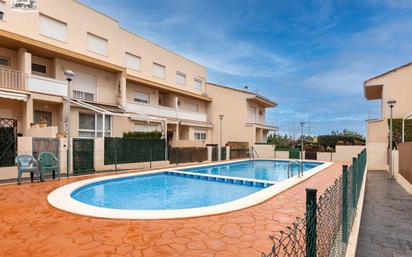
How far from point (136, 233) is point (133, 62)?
20907 millimetres

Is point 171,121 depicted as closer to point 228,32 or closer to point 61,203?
point 228,32

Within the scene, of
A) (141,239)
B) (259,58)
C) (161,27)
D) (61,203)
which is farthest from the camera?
(259,58)

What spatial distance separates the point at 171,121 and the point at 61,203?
1750 centimetres

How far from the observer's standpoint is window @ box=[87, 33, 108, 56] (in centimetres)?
1914

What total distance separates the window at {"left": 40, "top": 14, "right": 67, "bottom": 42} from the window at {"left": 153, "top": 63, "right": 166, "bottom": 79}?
9.58 metres

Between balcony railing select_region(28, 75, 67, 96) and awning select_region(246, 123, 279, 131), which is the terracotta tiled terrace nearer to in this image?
balcony railing select_region(28, 75, 67, 96)

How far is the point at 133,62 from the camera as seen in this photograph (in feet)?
77.3

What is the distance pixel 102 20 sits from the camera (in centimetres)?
1988

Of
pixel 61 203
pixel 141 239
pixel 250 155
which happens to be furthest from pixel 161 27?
pixel 141 239

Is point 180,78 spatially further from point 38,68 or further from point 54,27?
point 38,68

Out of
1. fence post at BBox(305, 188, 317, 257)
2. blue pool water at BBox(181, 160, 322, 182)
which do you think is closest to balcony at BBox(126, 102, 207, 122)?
blue pool water at BBox(181, 160, 322, 182)

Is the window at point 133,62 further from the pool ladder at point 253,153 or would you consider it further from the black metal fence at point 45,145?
the pool ladder at point 253,153

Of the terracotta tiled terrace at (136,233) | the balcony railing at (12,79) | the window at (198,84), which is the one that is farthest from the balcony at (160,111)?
the terracotta tiled terrace at (136,233)

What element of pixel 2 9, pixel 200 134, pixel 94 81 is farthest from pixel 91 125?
pixel 200 134
